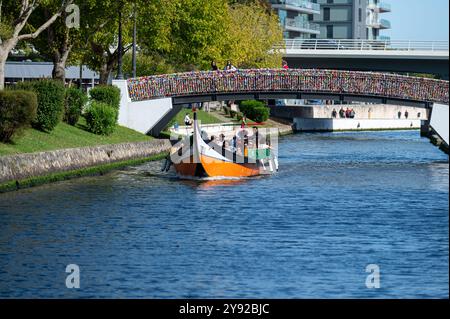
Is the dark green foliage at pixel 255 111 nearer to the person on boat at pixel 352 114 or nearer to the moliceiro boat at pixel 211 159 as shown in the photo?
the person on boat at pixel 352 114

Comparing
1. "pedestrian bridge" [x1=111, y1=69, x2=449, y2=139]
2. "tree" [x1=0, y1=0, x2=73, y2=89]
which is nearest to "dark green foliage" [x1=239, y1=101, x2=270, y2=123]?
"pedestrian bridge" [x1=111, y1=69, x2=449, y2=139]

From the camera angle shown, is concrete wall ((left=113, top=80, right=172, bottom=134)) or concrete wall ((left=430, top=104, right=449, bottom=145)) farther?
concrete wall ((left=113, top=80, right=172, bottom=134))

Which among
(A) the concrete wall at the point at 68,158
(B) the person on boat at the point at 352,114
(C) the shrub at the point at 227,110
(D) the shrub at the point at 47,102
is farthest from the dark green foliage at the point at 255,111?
(D) the shrub at the point at 47,102

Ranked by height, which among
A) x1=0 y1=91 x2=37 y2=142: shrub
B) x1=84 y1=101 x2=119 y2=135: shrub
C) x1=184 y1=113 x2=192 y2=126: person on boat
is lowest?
x1=184 y1=113 x2=192 y2=126: person on boat

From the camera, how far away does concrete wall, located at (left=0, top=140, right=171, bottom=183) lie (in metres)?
56.3

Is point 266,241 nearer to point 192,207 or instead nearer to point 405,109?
point 192,207

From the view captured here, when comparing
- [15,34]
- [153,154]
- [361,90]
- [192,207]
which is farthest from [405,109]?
[192,207]

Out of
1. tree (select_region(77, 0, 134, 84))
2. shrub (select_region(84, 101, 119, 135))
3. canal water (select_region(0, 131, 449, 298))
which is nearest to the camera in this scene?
canal water (select_region(0, 131, 449, 298))

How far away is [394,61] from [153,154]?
54.1 m

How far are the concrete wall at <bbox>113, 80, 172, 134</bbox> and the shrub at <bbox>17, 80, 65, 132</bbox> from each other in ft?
56.7

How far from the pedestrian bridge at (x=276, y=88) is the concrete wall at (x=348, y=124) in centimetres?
4158

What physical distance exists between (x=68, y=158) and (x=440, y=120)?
114ft

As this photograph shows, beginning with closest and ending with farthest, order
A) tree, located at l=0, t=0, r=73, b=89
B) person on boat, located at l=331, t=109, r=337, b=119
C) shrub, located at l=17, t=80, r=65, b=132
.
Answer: shrub, located at l=17, t=80, r=65, b=132
tree, located at l=0, t=0, r=73, b=89
person on boat, located at l=331, t=109, r=337, b=119

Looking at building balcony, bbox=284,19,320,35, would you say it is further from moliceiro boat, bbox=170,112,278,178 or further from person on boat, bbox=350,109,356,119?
moliceiro boat, bbox=170,112,278,178
